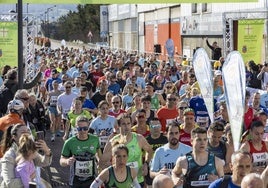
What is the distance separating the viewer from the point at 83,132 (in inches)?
346

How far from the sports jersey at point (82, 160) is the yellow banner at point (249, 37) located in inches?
438

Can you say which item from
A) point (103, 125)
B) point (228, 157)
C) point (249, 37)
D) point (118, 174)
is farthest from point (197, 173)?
point (249, 37)

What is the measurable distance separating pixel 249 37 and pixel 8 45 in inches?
268

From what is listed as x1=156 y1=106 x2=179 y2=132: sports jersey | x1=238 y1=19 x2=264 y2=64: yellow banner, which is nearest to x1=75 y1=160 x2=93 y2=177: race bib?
x1=156 y1=106 x2=179 y2=132: sports jersey

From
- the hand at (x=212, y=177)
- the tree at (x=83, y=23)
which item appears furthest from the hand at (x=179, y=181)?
the tree at (x=83, y=23)

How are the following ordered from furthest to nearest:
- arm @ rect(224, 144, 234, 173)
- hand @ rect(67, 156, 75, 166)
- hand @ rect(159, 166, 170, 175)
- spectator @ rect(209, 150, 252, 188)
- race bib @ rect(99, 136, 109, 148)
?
race bib @ rect(99, 136, 109, 148)
hand @ rect(67, 156, 75, 166)
arm @ rect(224, 144, 234, 173)
hand @ rect(159, 166, 170, 175)
spectator @ rect(209, 150, 252, 188)

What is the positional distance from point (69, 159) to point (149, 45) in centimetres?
4565

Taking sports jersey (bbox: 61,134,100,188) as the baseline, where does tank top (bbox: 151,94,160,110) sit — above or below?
above

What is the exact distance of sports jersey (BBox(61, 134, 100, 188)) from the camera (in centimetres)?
865

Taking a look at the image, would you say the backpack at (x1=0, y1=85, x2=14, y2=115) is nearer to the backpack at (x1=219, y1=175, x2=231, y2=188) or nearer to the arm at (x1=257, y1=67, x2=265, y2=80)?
the backpack at (x1=219, y1=175, x2=231, y2=188)

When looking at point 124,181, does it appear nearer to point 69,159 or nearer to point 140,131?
point 69,159

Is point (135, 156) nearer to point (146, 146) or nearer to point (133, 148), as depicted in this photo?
point (133, 148)

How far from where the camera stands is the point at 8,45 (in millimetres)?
16703

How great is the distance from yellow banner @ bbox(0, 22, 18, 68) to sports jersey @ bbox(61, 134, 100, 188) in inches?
332
